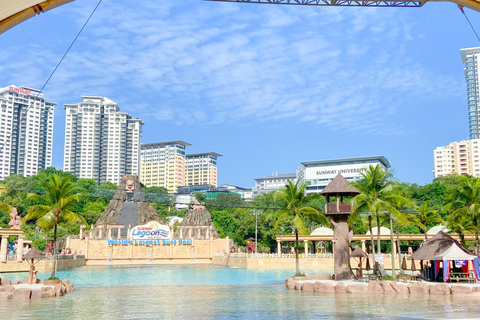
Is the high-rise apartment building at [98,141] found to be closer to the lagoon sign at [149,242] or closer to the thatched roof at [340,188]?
the lagoon sign at [149,242]

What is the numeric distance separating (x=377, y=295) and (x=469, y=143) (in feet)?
479

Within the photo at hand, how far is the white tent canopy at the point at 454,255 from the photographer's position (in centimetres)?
2573

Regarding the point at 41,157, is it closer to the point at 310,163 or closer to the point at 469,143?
the point at 310,163

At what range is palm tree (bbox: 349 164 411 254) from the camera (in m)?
27.6

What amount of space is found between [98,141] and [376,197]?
6490 inches

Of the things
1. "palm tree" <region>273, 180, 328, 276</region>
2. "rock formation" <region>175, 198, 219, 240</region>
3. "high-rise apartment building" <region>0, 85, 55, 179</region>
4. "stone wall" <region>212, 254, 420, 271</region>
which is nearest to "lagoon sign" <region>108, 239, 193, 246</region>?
"rock formation" <region>175, 198, 219, 240</region>

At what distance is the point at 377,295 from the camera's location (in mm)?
23703

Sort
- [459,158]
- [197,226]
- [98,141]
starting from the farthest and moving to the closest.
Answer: [98,141] → [459,158] → [197,226]

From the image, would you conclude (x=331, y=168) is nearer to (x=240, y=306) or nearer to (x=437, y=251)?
(x=437, y=251)

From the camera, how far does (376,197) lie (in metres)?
28.2

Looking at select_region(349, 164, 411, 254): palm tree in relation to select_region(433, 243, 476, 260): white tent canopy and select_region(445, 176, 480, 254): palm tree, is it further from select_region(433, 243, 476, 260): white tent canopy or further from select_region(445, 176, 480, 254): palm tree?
select_region(445, 176, 480, 254): palm tree

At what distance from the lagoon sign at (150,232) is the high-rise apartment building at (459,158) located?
104819 mm

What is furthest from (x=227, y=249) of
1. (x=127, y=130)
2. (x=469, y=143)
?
(x=127, y=130)

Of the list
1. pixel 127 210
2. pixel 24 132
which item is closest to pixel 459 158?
pixel 127 210
